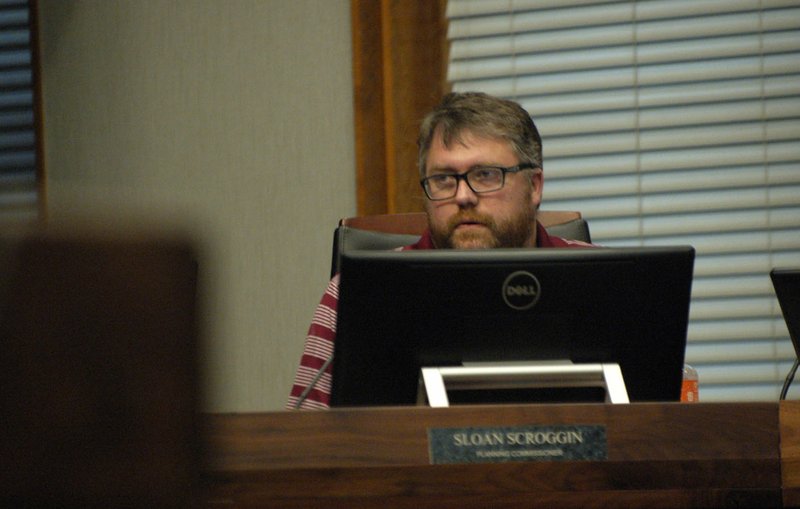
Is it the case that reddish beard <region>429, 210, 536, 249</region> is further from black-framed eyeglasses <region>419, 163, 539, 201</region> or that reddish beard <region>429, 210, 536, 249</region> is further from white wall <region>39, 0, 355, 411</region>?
white wall <region>39, 0, 355, 411</region>

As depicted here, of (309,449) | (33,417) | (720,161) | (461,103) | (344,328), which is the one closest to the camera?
(33,417)

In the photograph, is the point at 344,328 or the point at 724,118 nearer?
the point at 344,328

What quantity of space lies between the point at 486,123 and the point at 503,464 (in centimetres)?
127

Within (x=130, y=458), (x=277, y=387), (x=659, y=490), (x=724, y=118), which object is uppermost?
(x=724, y=118)

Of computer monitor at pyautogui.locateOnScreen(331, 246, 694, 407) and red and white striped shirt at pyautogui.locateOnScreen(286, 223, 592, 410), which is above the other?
computer monitor at pyautogui.locateOnScreen(331, 246, 694, 407)

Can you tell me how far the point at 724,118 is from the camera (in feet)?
9.62

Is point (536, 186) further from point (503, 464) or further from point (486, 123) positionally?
point (503, 464)

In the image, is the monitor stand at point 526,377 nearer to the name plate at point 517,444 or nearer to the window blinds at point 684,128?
the name plate at point 517,444

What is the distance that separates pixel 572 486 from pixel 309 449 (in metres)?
0.28

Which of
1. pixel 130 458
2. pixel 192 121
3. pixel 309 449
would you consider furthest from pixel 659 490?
pixel 192 121

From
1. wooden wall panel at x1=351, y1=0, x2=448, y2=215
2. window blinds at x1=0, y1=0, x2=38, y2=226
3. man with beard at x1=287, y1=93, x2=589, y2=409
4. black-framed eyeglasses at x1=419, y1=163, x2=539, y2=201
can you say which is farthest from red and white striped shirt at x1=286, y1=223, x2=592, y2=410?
window blinds at x1=0, y1=0, x2=38, y2=226

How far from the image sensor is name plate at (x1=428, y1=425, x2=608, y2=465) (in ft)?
3.60

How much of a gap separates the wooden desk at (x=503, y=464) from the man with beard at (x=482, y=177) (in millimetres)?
1073

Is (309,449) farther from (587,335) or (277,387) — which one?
(277,387)
